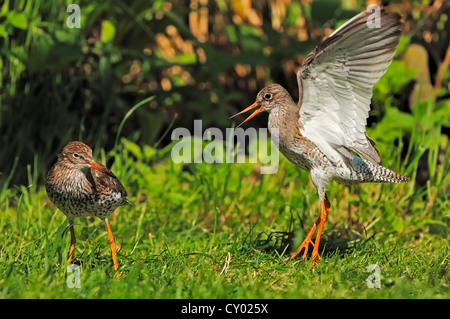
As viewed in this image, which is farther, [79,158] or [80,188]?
[79,158]

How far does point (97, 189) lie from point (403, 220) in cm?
237

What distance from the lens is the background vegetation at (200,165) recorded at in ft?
13.3

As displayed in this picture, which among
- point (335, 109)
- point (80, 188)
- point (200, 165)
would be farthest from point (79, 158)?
point (335, 109)

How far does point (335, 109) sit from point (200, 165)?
5.24ft

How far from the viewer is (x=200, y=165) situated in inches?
223

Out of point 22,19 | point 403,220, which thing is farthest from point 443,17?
point 22,19

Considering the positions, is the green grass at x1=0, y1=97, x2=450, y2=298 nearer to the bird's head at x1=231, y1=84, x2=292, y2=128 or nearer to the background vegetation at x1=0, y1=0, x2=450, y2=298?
the background vegetation at x1=0, y1=0, x2=450, y2=298

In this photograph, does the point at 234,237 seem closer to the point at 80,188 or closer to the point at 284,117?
the point at 284,117

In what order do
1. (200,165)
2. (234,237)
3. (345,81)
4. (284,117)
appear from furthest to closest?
1. (200,165)
2. (234,237)
3. (284,117)
4. (345,81)

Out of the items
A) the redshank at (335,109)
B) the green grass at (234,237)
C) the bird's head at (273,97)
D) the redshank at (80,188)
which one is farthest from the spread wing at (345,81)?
the redshank at (80,188)

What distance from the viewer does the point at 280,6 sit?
295 inches

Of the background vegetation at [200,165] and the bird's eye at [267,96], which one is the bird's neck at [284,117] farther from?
the background vegetation at [200,165]

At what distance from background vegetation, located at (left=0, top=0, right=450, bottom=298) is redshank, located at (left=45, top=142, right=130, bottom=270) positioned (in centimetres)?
16

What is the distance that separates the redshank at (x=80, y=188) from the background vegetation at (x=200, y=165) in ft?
0.51
